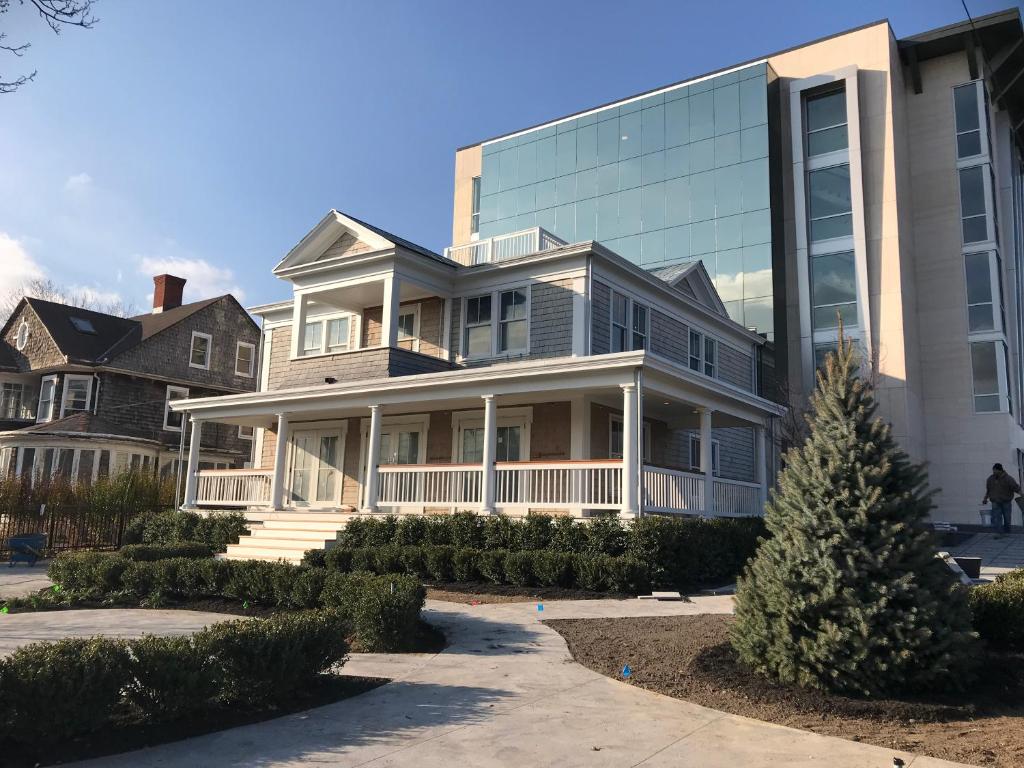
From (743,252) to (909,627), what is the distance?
27754mm

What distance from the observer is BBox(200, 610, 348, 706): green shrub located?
6.23m

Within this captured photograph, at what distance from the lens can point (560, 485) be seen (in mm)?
15766

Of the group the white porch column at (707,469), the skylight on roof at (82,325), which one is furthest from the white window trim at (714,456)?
the skylight on roof at (82,325)

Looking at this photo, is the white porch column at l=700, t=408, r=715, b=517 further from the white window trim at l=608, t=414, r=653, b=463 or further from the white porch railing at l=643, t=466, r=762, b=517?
the white window trim at l=608, t=414, r=653, b=463

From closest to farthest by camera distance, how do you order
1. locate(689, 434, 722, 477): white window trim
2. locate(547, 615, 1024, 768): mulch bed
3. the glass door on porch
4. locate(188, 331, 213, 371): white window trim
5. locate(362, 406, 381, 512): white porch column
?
1. locate(547, 615, 1024, 768): mulch bed
2. locate(362, 406, 381, 512): white porch column
3. the glass door on porch
4. locate(689, 434, 722, 477): white window trim
5. locate(188, 331, 213, 371): white window trim

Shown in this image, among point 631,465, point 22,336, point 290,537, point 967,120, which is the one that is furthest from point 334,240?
point 967,120

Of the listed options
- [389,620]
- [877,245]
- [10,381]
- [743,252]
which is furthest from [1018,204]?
[10,381]

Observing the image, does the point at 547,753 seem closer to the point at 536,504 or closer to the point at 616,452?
the point at 536,504

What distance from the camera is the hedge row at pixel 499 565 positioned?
12891 millimetres

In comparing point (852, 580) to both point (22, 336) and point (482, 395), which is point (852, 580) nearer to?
point (482, 395)

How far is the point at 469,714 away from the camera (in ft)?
20.5

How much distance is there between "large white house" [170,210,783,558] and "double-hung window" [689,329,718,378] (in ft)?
0.22

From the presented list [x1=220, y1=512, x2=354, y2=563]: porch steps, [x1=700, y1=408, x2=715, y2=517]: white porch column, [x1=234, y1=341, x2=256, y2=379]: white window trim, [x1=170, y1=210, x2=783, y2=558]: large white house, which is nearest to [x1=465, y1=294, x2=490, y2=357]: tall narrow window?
[x1=170, y1=210, x2=783, y2=558]: large white house

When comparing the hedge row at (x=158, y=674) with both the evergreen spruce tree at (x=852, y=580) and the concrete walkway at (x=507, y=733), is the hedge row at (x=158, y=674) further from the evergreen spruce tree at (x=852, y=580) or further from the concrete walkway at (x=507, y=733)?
the evergreen spruce tree at (x=852, y=580)
